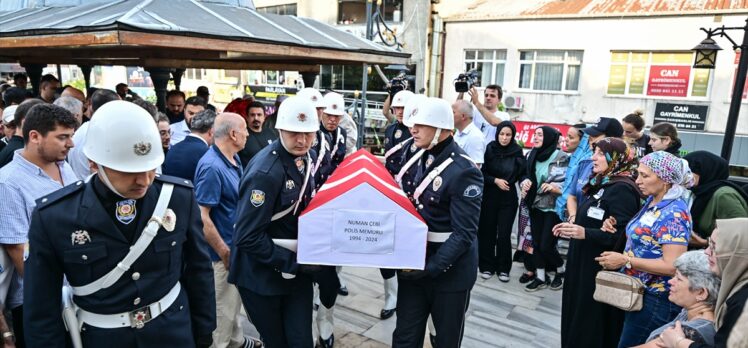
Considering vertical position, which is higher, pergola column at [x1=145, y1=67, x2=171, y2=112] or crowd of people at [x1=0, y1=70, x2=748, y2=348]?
pergola column at [x1=145, y1=67, x2=171, y2=112]

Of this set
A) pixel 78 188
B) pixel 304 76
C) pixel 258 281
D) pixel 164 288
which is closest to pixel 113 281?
pixel 164 288

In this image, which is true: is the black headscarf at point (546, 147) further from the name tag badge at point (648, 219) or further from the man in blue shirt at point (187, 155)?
the man in blue shirt at point (187, 155)

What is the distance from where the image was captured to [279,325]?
279 centimetres

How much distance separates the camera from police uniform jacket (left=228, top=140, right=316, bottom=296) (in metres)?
2.54

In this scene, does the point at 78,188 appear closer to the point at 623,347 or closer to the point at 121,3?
the point at 121,3

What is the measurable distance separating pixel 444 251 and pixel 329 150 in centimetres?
193

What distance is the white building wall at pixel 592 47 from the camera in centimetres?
1461

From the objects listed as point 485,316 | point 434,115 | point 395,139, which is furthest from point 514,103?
point 434,115

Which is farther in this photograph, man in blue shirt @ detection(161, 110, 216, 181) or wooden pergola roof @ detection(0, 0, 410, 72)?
man in blue shirt @ detection(161, 110, 216, 181)

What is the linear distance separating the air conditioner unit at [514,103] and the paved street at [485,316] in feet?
45.3

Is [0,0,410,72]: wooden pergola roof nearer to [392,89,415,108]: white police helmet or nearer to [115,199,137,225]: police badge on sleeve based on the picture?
[392,89,415,108]: white police helmet

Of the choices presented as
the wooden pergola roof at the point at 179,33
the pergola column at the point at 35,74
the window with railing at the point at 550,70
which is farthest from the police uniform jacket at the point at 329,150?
the window with railing at the point at 550,70

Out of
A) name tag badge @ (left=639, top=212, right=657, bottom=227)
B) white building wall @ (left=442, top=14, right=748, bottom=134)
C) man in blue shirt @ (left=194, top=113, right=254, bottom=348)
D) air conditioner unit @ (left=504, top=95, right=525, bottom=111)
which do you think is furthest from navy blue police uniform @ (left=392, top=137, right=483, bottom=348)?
air conditioner unit @ (left=504, top=95, right=525, bottom=111)

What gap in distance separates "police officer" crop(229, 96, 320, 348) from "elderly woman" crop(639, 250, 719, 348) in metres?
1.84
